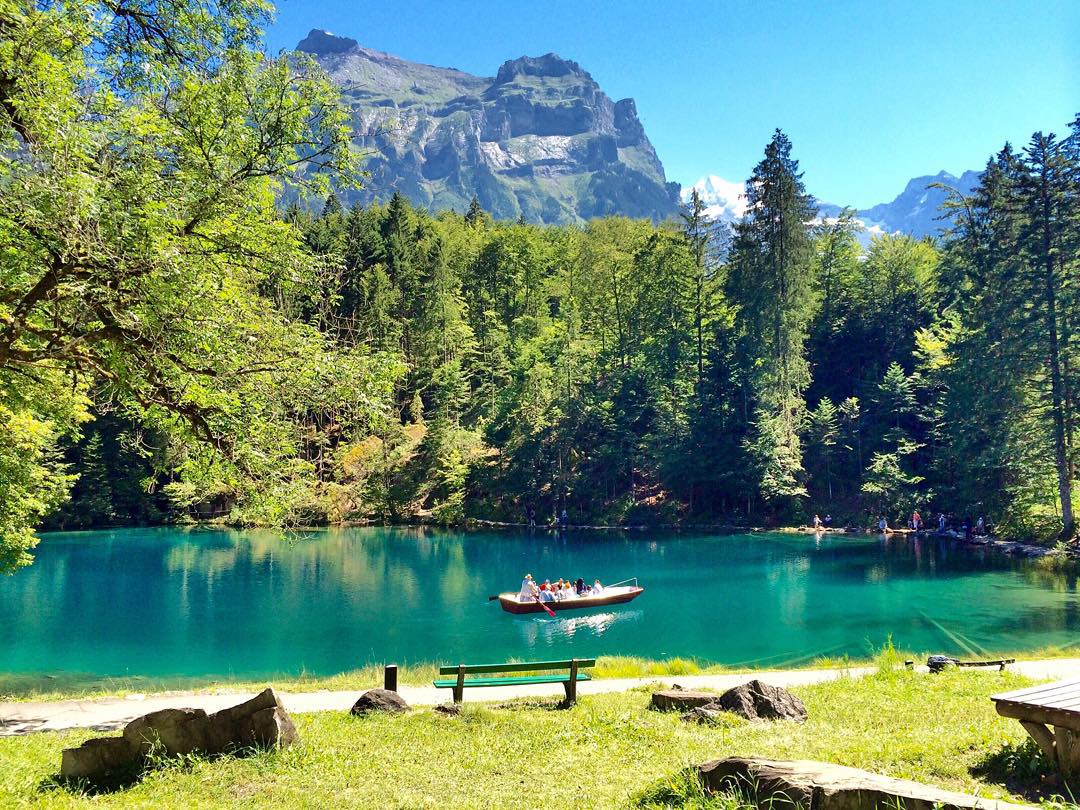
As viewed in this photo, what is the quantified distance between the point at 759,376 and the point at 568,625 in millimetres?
26768

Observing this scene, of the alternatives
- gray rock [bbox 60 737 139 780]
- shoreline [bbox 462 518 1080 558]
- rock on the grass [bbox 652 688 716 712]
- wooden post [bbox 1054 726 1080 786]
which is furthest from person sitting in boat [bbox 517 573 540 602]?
shoreline [bbox 462 518 1080 558]

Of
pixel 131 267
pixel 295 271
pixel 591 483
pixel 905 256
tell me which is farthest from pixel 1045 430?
pixel 131 267

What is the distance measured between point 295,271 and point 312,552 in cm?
3427

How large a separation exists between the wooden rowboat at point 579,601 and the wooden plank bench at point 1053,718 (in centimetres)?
1991

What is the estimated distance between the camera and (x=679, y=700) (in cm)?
964

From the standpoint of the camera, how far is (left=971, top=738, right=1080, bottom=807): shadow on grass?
531 cm

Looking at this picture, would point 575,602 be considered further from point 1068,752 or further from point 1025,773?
point 1068,752

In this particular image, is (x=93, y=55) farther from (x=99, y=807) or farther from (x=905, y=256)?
(x=905, y=256)

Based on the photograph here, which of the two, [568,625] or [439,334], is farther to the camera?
[439,334]

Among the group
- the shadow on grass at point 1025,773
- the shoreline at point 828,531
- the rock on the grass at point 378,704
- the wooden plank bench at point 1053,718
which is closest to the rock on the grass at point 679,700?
the rock on the grass at point 378,704

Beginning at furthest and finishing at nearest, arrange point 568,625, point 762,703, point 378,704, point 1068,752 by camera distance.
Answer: point 568,625
point 378,704
point 762,703
point 1068,752

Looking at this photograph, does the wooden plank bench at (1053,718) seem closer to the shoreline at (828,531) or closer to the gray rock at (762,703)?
the gray rock at (762,703)

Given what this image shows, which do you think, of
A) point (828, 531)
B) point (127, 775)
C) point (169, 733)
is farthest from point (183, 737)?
point (828, 531)

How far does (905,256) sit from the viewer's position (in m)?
51.9
